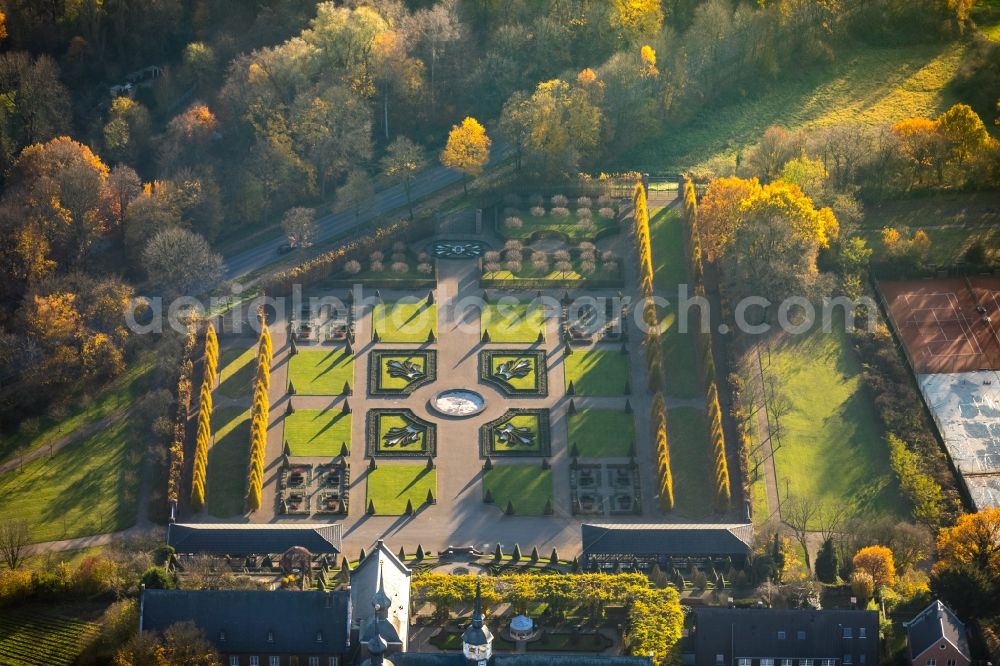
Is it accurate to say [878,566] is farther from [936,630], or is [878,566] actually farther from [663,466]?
[663,466]

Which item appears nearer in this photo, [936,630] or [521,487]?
[936,630]

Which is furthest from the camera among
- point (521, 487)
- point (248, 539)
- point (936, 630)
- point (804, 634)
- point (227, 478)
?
point (227, 478)

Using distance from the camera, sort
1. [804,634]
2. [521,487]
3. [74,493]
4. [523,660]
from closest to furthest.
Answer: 1. [523,660]
2. [804,634]
3. [521,487]
4. [74,493]

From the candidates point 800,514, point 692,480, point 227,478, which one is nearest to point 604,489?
point 692,480

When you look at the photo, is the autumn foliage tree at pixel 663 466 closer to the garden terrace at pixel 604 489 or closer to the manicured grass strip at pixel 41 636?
the garden terrace at pixel 604 489

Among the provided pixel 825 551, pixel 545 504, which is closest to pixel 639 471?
Result: pixel 545 504

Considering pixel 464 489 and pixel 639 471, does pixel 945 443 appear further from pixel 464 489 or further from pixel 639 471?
pixel 464 489
